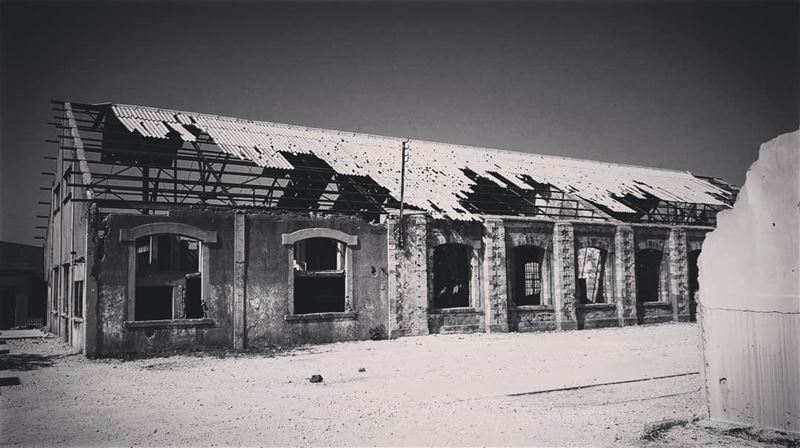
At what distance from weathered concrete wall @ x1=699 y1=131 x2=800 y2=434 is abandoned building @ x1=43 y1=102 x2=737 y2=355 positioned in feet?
36.0

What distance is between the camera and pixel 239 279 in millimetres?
14500

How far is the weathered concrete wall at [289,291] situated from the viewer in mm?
14742

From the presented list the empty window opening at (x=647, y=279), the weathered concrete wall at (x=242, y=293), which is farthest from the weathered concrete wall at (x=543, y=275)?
the empty window opening at (x=647, y=279)

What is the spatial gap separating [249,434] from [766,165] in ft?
20.0

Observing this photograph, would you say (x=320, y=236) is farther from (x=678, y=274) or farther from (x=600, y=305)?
(x=678, y=274)

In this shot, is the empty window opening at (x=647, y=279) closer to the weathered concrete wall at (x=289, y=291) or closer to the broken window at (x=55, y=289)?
the weathered concrete wall at (x=289, y=291)

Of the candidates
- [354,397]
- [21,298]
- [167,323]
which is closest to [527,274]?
[167,323]

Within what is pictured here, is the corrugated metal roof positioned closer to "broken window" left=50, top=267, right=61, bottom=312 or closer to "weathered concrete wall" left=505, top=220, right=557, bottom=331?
"weathered concrete wall" left=505, top=220, right=557, bottom=331

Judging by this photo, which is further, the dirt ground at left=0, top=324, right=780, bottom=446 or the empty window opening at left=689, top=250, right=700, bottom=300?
the empty window opening at left=689, top=250, right=700, bottom=300

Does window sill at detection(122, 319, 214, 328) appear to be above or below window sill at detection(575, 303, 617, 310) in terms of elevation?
above

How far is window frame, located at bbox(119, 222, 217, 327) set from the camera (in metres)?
13.3

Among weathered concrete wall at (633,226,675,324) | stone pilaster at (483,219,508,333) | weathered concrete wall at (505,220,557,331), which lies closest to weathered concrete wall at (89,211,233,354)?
stone pilaster at (483,219,508,333)

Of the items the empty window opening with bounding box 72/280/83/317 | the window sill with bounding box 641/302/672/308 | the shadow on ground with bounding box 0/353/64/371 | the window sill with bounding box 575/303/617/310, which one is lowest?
the shadow on ground with bounding box 0/353/64/371

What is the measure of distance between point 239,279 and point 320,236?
2450 mm
